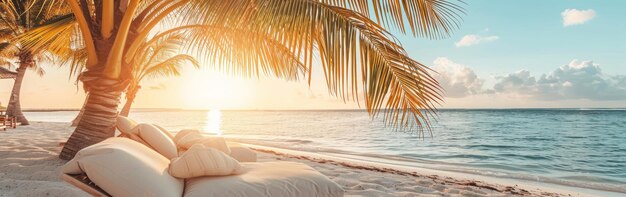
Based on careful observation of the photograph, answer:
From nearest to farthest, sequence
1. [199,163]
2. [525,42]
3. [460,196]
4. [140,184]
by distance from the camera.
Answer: [140,184] → [199,163] → [460,196] → [525,42]

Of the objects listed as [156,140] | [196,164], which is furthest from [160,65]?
[196,164]

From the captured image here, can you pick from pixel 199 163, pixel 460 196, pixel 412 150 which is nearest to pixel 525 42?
pixel 412 150

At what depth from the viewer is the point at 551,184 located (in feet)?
22.0

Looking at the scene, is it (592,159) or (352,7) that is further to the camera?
(592,159)

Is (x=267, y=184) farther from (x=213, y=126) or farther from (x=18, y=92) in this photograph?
(x=213, y=126)

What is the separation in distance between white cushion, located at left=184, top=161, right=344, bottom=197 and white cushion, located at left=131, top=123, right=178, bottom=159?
78 cm

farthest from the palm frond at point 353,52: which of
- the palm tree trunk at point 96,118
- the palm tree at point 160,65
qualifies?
the palm tree at point 160,65

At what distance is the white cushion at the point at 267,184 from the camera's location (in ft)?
6.84

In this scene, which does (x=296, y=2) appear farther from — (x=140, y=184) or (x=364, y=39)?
(x=140, y=184)

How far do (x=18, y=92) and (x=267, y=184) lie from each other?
49.9 feet

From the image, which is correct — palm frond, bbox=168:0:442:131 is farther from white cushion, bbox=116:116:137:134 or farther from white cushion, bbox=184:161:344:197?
white cushion, bbox=116:116:137:134

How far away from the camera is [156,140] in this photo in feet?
10.4

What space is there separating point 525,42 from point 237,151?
107 feet

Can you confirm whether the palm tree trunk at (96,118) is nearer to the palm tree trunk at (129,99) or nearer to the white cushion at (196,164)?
the white cushion at (196,164)
